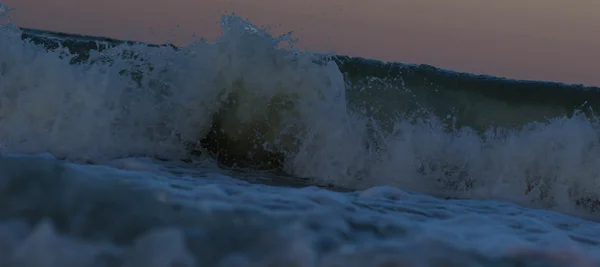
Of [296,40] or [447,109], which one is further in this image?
[447,109]

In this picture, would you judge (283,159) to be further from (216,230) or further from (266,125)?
(216,230)

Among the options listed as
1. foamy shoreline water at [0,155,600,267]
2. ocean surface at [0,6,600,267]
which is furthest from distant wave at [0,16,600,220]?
foamy shoreline water at [0,155,600,267]

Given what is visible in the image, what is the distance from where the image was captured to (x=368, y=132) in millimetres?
5527

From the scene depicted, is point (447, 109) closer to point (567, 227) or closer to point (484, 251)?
point (567, 227)

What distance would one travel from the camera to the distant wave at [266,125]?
16.3ft

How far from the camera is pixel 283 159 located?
5215mm

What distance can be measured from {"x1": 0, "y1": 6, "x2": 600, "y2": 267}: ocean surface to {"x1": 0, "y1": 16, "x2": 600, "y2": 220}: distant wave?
0.05ft

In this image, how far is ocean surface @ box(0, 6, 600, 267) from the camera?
1690mm

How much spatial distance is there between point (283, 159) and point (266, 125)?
1.27 feet

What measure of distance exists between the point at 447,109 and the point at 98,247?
17.9ft

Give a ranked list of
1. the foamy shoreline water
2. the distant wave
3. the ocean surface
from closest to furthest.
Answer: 1. the foamy shoreline water
2. the ocean surface
3. the distant wave

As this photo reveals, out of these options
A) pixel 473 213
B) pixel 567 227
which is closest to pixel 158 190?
pixel 473 213

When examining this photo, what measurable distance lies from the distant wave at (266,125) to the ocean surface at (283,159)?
14mm

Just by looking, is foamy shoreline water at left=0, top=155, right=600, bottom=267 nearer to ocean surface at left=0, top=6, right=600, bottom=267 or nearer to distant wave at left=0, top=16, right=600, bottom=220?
ocean surface at left=0, top=6, right=600, bottom=267
